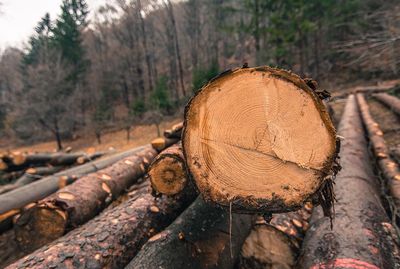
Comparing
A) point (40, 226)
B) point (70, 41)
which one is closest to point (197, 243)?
point (40, 226)

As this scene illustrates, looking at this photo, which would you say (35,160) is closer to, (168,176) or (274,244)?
Result: (168,176)

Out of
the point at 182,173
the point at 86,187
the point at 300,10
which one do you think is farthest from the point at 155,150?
the point at 300,10

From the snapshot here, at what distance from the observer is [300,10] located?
66.9 feet

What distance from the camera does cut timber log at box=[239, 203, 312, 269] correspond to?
2.50 metres

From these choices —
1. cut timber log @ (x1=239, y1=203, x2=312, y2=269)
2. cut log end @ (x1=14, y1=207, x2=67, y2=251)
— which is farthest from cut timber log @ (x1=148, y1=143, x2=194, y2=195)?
cut log end @ (x1=14, y1=207, x2=67, y2=251)

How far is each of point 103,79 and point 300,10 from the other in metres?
23.2

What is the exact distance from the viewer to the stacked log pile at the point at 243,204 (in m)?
1.78

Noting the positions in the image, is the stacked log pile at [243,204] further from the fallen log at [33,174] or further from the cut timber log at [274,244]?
the fallen log at [33,174]

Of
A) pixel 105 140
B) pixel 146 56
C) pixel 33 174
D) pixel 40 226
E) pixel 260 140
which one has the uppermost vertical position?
pixel 146 56

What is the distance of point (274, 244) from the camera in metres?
2.54

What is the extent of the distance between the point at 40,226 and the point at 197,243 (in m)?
1.75

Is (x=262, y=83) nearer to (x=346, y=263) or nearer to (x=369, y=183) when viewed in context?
(x=346, y=263)

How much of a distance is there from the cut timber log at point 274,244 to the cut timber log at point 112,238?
31.1 inches

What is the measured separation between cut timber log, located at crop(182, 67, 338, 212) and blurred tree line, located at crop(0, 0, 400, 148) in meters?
16.5
